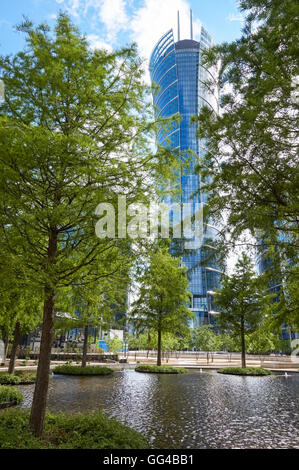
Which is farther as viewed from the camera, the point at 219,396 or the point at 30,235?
the point at 219,396

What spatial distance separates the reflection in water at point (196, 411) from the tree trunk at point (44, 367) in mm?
2774

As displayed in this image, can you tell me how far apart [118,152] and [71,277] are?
3.17 m

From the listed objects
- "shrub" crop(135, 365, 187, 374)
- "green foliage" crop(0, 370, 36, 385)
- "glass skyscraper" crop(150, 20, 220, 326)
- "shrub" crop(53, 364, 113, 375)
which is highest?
"glass skyscraper" crop(150, 20, 220, 326)

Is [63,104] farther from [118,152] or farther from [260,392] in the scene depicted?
[260,392]

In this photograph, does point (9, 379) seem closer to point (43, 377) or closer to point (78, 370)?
point (78, 370)

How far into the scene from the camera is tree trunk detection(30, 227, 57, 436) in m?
6.14

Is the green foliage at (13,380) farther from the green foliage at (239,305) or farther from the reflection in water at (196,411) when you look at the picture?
the green foliage at (239,305)

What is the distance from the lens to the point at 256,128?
16.4ft

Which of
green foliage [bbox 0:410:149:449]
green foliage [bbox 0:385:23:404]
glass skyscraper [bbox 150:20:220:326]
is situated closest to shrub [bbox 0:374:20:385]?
green foliage [bbox 0:385:23:404]

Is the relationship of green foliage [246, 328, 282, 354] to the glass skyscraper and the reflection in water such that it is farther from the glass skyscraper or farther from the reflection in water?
the glass skyscraper

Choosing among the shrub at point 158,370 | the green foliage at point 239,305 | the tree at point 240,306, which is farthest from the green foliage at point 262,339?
the shrub at point 158,370

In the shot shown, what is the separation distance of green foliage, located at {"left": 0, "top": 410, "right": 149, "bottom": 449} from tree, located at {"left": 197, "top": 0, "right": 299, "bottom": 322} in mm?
4420

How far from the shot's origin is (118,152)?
6.40 meters
